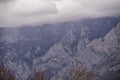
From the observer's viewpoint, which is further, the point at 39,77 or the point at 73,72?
the point at 73,72

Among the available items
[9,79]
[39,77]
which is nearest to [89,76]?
[39,77]

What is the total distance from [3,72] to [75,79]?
21.9 m

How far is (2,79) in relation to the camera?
85812 millimetres

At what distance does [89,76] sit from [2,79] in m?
27.4

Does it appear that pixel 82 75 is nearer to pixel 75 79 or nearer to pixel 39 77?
pixel 75 79

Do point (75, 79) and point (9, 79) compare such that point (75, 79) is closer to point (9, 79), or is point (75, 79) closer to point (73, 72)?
point (73, 72)

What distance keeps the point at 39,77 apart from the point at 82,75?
14500 mm

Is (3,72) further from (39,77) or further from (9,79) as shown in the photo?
(39,77)

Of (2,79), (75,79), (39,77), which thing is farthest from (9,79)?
(75,79)

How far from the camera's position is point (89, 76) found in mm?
98500

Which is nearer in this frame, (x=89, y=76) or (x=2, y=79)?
(x=2, y=79)

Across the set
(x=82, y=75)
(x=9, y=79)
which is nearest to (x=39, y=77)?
(x=9, y=79)

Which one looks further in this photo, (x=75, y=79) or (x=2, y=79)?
(x=75, y=79)

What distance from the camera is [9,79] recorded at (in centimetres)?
8719
